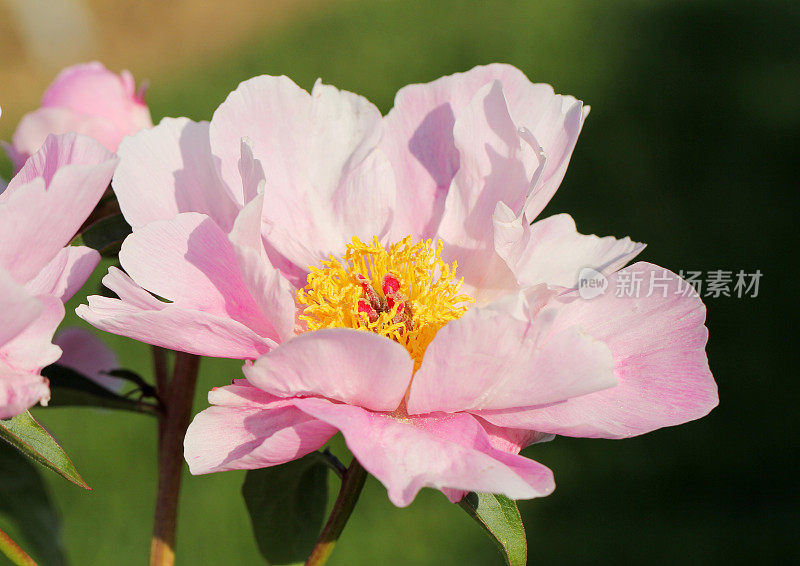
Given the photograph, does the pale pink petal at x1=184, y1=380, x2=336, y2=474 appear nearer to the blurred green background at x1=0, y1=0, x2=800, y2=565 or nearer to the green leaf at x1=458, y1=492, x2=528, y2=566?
the green leaf at x1=458, y1=492, x2=528, y2=566

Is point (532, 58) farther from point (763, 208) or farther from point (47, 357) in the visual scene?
point (47, 357)

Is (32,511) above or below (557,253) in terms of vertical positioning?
Result: below

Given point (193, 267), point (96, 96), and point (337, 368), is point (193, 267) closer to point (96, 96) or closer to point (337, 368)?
point (337, 368)

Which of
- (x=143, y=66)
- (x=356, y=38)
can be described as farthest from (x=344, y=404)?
(x=143, y=66)

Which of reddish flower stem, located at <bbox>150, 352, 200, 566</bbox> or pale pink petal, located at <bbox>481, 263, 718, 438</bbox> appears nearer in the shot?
pale pink petal, located at <bbox>481, 263, 718, 438</bbox>

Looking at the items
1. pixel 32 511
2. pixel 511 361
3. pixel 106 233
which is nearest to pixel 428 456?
pixel 511 361

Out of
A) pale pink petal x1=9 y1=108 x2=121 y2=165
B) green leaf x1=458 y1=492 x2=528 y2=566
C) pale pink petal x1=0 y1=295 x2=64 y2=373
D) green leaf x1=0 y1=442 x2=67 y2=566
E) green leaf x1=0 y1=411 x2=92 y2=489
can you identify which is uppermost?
pale pink petal x1=0 y1=295 x2=64 y2=373

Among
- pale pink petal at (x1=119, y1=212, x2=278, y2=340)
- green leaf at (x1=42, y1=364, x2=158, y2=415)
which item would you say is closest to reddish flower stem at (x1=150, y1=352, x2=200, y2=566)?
green leaf at (x1=42, y1=364, x2=158, y2=415)
